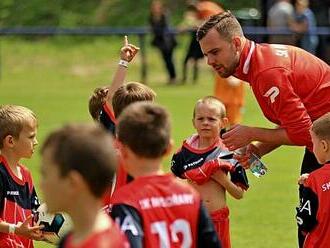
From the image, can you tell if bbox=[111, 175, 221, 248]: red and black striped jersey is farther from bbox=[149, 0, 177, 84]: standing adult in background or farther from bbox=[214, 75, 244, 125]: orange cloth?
bbox=[149, 0, 177, 84]: standing adult in background

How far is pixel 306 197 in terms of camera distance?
23.9ft

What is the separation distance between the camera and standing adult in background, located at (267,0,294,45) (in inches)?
1060

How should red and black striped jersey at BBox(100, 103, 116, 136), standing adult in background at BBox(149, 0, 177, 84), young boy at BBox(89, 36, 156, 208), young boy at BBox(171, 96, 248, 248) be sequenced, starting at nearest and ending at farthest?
1. young boy at BBox(89, 36, 156, 208)
2. red and black striped jersey at BBox(100, 103, 116, 136)
3. young boy at BBox(171, 96, 248, 248)
4. standing adult in background at BBox(149, 0, 177, 84)

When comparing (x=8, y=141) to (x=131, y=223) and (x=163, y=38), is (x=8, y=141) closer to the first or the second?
(x=131, y=223)

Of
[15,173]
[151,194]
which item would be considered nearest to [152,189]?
[151,194]

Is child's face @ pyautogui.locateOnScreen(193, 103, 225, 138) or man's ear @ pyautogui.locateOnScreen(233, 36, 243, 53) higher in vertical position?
man's ear @ pyautogui.locateOnScreen(233, 36, 243, 53)

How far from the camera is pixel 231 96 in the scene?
17.2 meters

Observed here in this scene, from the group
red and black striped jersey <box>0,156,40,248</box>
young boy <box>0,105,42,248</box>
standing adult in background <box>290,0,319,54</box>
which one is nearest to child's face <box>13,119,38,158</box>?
young boy <box>0,105,42,248</box>

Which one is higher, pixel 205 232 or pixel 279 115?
pixel 279 115

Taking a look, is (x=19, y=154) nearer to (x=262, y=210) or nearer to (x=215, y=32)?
(x=215, y=32)

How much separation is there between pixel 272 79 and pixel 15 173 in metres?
1.87

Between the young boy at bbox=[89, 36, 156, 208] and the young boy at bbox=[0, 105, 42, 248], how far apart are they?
1.65 feet

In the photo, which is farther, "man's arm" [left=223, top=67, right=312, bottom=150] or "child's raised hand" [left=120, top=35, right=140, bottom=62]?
"child's raised hand" [left=120, top=35, right=140, bottom=62]

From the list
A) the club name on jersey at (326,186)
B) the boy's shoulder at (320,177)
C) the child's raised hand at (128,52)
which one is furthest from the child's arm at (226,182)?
the child's raised hand at (128,52)
